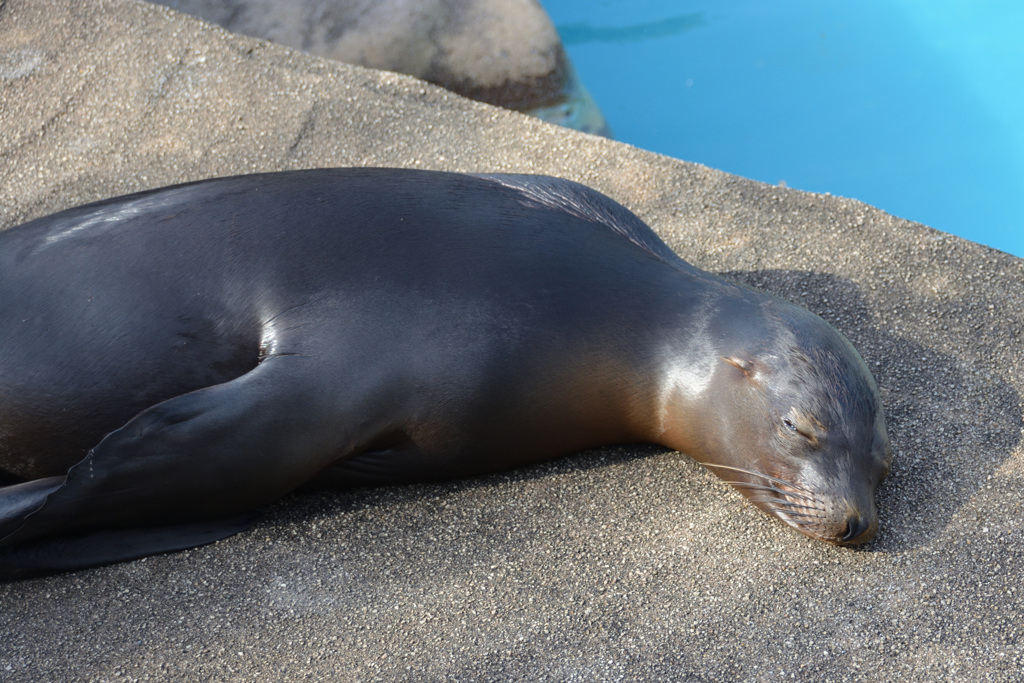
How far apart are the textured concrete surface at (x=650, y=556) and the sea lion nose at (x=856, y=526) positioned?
9 centimetres

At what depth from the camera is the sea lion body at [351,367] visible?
268 cm

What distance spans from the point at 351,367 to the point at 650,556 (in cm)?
99

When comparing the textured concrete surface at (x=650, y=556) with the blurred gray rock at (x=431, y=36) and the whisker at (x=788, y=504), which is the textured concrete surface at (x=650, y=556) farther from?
the blurred gray rock at (x=431, y=36)

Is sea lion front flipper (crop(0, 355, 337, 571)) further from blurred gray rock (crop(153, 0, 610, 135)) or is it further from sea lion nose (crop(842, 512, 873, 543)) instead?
blurred gray rock (crop(153, 0, 610, 135))

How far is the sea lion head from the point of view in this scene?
9.34 ft

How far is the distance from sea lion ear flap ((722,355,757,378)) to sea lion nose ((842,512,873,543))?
0.48m

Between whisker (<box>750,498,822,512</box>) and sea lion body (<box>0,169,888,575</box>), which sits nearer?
sea lion body (<box>0,169,888,575</box>)

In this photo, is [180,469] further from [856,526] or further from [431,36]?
[431,36]

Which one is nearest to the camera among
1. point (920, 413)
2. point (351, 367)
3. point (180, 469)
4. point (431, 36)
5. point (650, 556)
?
point (180, 469)

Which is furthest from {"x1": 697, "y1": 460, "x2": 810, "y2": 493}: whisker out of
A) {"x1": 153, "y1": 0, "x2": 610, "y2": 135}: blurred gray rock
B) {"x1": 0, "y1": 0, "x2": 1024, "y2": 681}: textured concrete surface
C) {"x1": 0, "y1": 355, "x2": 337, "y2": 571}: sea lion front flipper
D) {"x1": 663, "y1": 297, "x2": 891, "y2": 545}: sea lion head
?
{"x1": 153, "y1": 0, "x2": 610, "y2": 135}: blurred gray rock

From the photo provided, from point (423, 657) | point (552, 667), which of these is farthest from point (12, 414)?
point (552, 667)

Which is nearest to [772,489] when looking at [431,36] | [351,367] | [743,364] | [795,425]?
[795,425]

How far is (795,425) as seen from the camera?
2867 mm

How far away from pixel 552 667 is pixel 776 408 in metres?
Result: 0.98
